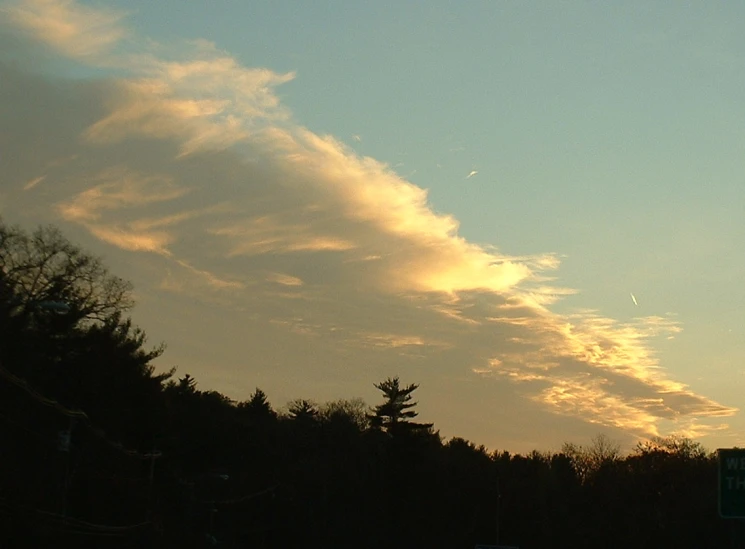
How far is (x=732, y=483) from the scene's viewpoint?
29.0 meters

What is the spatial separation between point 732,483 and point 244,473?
2636 inches

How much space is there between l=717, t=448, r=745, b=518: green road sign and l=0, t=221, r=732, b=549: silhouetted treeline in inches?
1056

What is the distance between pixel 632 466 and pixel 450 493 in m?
19.5

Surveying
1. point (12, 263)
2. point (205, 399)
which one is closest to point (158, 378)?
point (12, 263)

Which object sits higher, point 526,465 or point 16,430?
point 526,465

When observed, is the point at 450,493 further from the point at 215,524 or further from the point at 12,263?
the point at 12,263

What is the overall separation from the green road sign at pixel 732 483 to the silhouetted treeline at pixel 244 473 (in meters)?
26.8

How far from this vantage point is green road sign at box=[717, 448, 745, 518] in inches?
1136

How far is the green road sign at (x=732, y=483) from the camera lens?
28.9 m

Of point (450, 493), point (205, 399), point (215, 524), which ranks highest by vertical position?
point (205, 399)

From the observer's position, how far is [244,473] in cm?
9081

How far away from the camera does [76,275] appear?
224 ft

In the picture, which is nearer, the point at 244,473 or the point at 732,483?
the point at 732,483

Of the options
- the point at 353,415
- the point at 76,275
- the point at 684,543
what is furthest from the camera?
the point at 353,415
